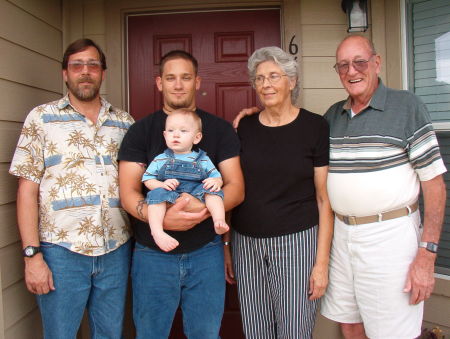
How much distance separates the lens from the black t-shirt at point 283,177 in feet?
6.04

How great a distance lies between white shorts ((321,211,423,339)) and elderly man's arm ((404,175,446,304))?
0.14 feet

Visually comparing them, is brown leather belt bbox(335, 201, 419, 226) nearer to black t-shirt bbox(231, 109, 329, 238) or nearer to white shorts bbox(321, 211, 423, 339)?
white shorts bbox(321, 211, 423, 339)

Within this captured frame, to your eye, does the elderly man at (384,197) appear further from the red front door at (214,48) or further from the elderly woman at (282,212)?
the red front door at (214,48)

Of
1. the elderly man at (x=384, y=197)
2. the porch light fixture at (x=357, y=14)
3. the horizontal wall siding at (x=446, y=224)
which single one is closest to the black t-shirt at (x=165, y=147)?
the elderly man at (x=384, y=197)

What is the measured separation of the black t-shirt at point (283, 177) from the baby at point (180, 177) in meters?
0.21

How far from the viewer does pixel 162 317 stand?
1847 mm

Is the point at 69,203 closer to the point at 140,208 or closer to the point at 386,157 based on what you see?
the point at 140,208

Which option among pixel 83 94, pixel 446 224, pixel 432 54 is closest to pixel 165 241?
pixel 83 94

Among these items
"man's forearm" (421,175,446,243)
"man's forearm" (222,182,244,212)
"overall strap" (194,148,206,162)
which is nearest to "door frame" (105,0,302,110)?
"overall strap" (194,148,206,162)

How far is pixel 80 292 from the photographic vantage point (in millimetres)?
1849

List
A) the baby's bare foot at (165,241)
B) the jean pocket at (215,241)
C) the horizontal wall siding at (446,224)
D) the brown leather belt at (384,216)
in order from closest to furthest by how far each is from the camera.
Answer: the baby's bare foot at (165,241) < the brown leather belt at (384,216) < the jean pocket at (215,241) < the horizontal wall siding at (446,224)

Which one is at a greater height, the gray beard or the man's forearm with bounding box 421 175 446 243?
the gray beard

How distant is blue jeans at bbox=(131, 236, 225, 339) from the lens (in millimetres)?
1814

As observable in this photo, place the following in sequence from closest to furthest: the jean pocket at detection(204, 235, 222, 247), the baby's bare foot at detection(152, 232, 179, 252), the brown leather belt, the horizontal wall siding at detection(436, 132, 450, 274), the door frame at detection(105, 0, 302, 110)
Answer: the baby's bare foot at detection(152, 232, 179, 252)
the brown leather belt
the jean pocket at detection(204, 235, 222, 247)
the horizontal wall siding at detection(436, 132, 450, 274)
the door frame at detection(105, 0, 302, 110)
